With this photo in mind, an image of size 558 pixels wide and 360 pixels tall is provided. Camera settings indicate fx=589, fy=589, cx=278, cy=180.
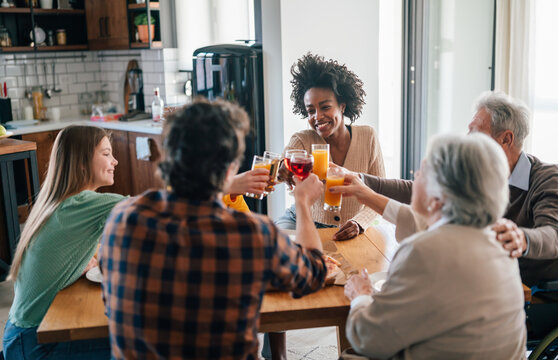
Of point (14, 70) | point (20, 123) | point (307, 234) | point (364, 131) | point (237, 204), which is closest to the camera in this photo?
point (307, 234)

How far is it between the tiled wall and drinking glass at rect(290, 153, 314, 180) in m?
3.45

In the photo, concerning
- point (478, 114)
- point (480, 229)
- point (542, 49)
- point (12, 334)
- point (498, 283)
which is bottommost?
point (12, 334)

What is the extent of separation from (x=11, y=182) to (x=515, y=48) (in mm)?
3396

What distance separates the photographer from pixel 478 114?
2.30 metres

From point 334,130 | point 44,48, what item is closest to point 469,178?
point 334,130

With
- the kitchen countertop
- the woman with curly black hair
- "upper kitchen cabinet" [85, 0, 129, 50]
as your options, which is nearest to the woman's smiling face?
the woman with curly black hair

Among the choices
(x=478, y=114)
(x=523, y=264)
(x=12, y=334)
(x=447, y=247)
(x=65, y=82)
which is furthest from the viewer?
(x=65, y=82)

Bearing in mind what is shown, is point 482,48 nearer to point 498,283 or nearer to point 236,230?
point 498,283

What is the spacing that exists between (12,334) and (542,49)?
3.50 metres

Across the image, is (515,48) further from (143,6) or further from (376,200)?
(143,6)

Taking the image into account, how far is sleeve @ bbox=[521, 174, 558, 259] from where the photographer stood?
1927 mm

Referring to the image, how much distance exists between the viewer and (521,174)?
2.21m

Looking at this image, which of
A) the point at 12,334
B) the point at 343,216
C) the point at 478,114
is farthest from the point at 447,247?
the point at 343,216

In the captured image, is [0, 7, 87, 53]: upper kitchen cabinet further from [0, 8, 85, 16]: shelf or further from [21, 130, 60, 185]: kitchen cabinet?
[21, 130, 60, 185]: kitchen cabinet
